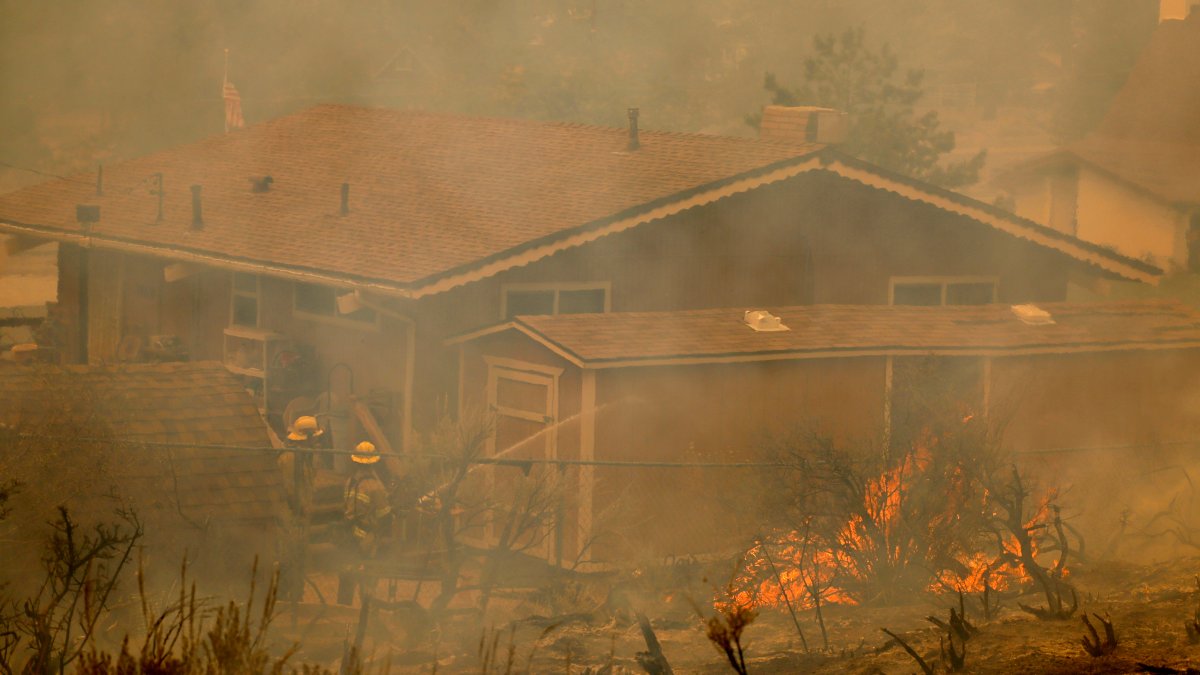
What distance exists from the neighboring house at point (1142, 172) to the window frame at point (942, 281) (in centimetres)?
983

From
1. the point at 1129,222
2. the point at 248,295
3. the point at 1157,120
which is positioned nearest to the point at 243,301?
the point at 248,295

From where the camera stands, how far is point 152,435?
6.66m

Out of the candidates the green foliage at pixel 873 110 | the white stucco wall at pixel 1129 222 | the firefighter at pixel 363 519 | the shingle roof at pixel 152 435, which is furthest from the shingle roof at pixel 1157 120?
the shingle roof at pixel 152 435

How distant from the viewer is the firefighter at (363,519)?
646 centimetres

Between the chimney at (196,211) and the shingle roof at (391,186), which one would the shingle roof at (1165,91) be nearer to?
the shingle roof at (391,186)

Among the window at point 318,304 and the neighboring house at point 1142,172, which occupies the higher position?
the neighboring house at point 1142,172

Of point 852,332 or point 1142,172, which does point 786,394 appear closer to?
point 852,332

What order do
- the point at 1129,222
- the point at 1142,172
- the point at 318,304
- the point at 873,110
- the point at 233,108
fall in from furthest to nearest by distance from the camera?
the point at 1142,172 < the point at 1129,222 < the point at 873,110 < the point at 233,108 < the point at 318,304

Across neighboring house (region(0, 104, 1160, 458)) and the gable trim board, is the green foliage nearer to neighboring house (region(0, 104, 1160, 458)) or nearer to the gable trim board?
neighboring house (region(0, 104, 1160, 458))

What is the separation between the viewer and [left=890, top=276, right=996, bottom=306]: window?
11117 millimetres

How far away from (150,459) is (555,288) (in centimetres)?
383

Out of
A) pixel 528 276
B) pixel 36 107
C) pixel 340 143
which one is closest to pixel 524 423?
pixel 528 276

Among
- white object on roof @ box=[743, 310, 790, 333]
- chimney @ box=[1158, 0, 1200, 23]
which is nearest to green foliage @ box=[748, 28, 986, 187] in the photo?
chimney @ box=[1158, 0, 1200, 23]

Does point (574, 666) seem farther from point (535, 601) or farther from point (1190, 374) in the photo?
point (1190, 374)
